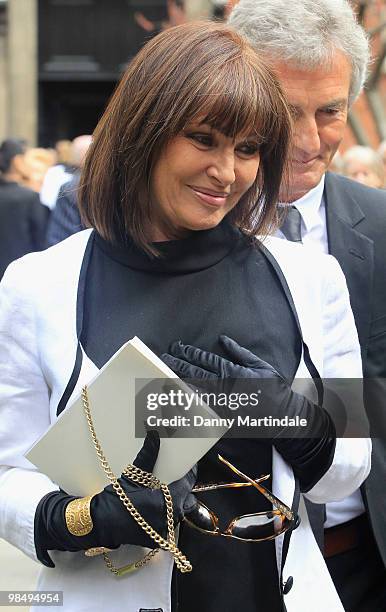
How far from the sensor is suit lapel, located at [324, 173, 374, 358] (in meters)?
2.79

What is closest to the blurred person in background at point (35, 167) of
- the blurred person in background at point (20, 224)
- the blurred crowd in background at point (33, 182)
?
the blurred crowd in background at point (33, 182)

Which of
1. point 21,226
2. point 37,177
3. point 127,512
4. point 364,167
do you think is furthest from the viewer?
point 37,177

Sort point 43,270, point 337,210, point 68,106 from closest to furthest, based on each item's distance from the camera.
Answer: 1. point 43,270
2. point 337,210
3. point 68,106

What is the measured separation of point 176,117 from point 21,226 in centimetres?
643

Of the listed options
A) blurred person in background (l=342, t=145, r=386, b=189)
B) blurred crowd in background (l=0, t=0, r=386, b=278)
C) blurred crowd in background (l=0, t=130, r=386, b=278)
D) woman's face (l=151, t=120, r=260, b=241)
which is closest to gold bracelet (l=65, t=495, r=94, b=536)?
woman's face (l=151, t=120, r=260, b=241)

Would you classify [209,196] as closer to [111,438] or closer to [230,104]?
[230,104]

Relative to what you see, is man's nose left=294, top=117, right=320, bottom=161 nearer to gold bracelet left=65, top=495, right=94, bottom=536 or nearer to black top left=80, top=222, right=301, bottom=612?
black top left=80, top=222, right=301, bottom=612

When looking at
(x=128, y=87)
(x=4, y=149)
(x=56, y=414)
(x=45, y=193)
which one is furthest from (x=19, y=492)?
(x=4, y=149)

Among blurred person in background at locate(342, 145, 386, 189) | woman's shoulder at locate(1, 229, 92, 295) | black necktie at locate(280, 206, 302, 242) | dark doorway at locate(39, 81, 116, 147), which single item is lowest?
dark doorway at locate(39, 81, 116, 147)

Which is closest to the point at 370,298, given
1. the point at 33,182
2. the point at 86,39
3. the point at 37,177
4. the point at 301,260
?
the point at 301,260

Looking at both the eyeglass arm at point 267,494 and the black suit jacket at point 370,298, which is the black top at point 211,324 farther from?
the black suit jacket at point 370,298

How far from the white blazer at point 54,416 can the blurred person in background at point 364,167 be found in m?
5.17

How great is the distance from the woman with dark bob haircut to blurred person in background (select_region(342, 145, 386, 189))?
17.0ft

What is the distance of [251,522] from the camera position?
206 cm
